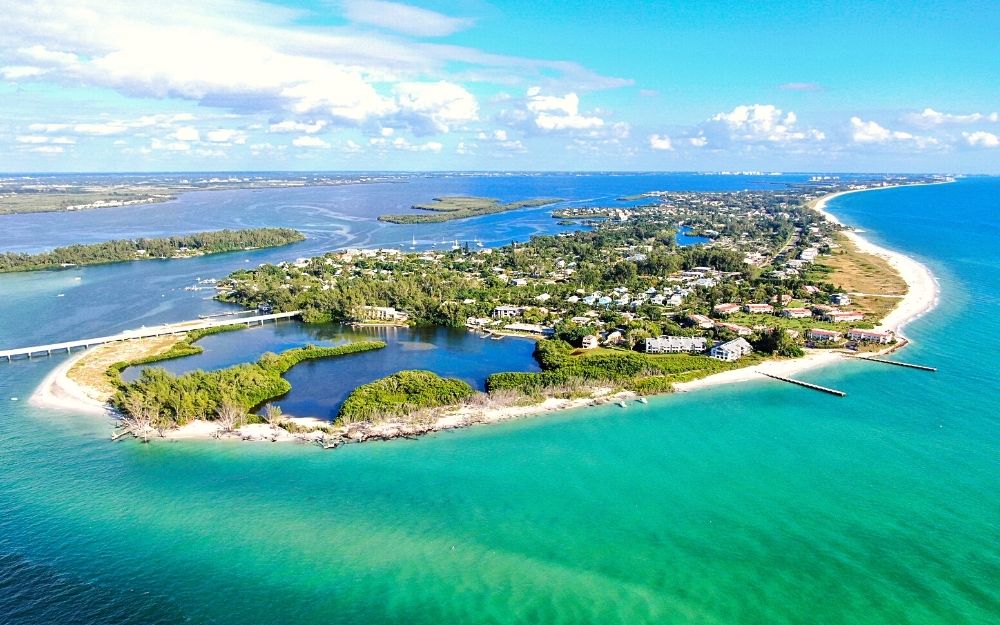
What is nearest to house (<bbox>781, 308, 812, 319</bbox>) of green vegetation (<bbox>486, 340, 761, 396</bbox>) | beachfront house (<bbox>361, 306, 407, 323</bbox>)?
green vegetation (<bbox>486, 340, 761, 396</bbox>)

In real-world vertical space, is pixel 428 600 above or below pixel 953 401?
below

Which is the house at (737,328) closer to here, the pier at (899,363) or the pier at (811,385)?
the pier at (811,385)

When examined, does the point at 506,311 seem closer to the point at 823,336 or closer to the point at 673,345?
the point at 673,345

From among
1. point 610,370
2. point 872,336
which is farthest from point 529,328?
point 872,336

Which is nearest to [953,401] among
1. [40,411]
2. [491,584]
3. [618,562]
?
[618,562]

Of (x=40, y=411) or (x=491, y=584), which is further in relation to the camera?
(x=40, y=411)

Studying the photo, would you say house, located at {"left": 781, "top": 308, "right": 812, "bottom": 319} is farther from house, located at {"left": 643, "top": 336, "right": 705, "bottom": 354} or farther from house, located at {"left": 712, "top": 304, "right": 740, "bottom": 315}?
house, located at {"left": 643, "top": 336, "right": 705, "bottom": 354}

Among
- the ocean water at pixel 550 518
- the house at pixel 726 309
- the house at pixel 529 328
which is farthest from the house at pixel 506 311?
the ocean water at pixel 550 518

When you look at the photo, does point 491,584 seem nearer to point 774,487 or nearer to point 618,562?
point 618,562
